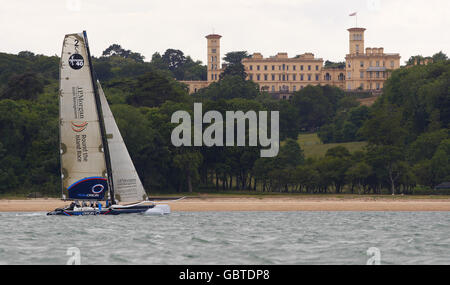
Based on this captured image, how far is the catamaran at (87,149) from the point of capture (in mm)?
53906

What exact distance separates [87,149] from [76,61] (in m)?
6.05

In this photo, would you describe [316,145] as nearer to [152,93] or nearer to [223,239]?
[152,93]

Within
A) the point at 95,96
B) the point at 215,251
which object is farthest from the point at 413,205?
the point at 215,251

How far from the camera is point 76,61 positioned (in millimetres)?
53812

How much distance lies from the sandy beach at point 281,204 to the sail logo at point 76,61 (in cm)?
1897

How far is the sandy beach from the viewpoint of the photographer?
71.4m

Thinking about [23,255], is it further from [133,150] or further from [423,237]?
[133,150]

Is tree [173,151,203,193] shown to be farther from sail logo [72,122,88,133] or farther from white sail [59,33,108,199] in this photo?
sail logo [72,122,88,133]

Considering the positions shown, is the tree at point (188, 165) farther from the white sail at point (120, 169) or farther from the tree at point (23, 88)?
the tree at point (23, 88)

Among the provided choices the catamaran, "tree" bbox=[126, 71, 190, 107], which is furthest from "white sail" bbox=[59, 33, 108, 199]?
"tree" bbox=[126, 71, 190, 107]

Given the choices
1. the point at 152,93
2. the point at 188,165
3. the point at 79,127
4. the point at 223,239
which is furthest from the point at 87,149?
the point at 152,93

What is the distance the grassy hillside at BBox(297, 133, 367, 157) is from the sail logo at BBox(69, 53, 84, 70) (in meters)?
75.9

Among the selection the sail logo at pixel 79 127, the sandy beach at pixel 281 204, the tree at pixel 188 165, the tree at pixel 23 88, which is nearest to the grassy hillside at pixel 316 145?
the tree at pixel 188 165
